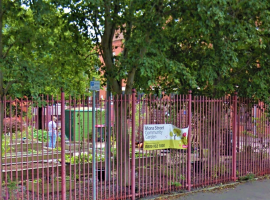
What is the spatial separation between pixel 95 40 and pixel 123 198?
416 cm

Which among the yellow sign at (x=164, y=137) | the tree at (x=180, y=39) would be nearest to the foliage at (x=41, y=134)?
the tree at (x=180, y=39)

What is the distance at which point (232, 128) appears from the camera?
28.5ft

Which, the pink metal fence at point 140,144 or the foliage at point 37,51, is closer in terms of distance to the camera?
the foliage at point 37,51

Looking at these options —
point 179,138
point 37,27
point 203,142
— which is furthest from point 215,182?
point 37,27

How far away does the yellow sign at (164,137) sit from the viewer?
6867mm

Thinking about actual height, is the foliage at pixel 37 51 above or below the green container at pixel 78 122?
above

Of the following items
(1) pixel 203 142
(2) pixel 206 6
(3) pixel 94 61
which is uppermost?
(2) pixel 206 6

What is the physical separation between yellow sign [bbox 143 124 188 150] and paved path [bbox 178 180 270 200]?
49.1 inches

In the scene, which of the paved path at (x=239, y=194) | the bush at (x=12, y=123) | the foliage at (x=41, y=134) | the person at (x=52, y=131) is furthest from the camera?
the paved path at (x=239, y=194)

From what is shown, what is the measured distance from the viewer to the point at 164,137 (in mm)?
7125

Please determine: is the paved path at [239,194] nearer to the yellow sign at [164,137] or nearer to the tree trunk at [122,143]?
the yellow sign at [164,137]

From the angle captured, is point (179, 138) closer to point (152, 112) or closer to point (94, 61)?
point (152, 112)

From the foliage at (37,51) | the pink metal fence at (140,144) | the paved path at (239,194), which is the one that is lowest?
the paved path at (239,194)

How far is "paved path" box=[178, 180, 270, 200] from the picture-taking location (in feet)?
23.2
